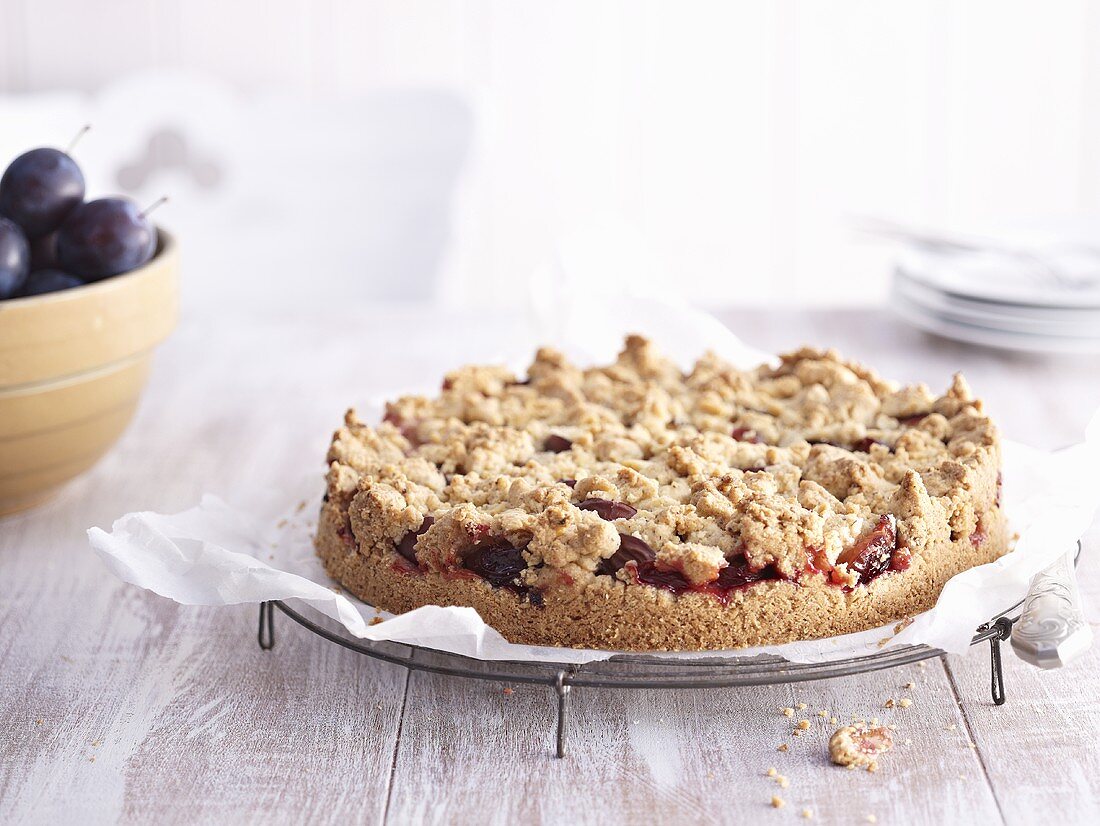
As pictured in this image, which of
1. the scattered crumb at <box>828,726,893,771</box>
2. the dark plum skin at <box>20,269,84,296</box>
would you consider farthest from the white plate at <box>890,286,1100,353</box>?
the dark plum skin at <box>20,269,84,296</box>

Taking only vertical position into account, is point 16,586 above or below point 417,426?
below

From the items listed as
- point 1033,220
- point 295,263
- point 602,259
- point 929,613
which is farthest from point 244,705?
point 295,263

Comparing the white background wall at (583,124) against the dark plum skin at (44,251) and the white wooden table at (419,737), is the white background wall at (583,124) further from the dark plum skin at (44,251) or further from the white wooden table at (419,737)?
the white wooden table at (419,737)

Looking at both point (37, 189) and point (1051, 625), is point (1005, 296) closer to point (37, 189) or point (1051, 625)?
point (1051, 625)

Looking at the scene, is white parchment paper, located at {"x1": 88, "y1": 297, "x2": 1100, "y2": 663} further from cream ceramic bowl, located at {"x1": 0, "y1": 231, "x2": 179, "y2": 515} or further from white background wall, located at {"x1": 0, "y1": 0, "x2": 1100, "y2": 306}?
white background wall, located at {"x1": 0, "y1": 0, "x2": 1100, "y2": 306}

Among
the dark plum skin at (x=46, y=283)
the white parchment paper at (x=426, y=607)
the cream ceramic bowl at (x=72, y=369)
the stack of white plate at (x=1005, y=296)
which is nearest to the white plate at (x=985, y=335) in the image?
the stack of white plate at (x=1005, y=296)

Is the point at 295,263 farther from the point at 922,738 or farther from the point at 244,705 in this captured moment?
the point at 922,738

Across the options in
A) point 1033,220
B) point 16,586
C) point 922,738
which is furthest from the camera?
point 1033,220
